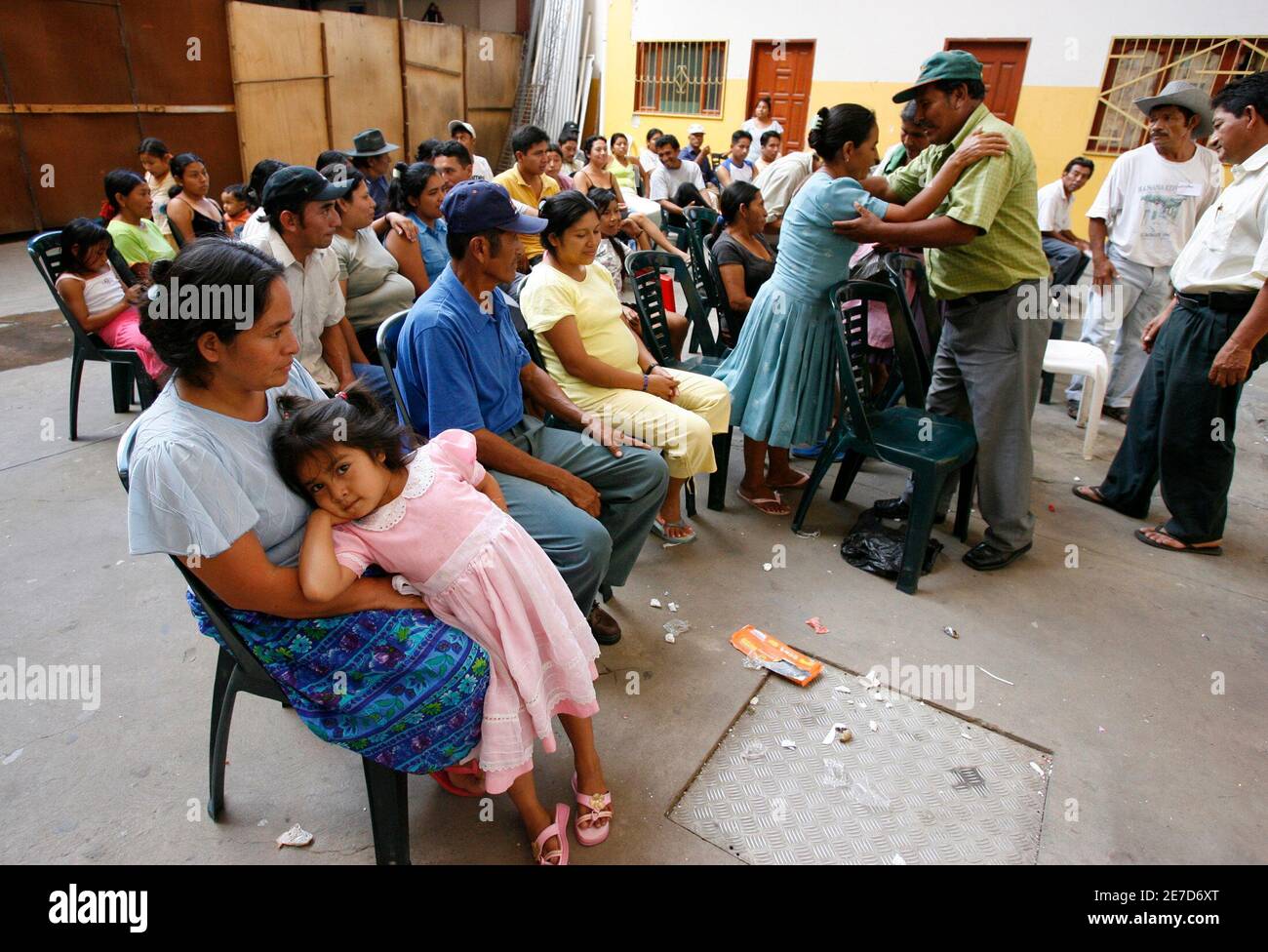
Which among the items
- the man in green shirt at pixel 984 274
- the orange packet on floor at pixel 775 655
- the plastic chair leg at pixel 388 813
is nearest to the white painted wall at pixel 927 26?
the man in green shirt at pixel 984 274

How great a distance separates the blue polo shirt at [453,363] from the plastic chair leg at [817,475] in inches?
60.5

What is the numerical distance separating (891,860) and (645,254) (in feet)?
9.60

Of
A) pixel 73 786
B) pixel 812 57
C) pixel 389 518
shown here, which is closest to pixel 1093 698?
pixel 389 518

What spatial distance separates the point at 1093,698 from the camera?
2.50 metres

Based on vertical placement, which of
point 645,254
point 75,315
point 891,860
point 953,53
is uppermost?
point 953,53

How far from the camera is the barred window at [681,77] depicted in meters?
12.1

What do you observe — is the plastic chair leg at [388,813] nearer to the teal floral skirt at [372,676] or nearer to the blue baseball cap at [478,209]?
the teal floral skirt at [372,676]

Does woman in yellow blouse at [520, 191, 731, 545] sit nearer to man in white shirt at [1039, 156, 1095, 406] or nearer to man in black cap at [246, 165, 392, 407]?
man in black cap at [246, 165, 392, 407]

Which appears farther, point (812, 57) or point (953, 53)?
point (812, 57)

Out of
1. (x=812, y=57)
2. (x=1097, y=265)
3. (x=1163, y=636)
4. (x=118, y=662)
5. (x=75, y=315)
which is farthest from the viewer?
(x=812, y=57)

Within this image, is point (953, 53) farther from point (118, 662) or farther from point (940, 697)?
point (118, 662)

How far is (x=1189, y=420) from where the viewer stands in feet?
10.8

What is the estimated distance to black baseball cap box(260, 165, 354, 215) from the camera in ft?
9.27

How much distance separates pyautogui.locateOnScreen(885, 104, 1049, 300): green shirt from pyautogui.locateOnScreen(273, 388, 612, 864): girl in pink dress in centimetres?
216
